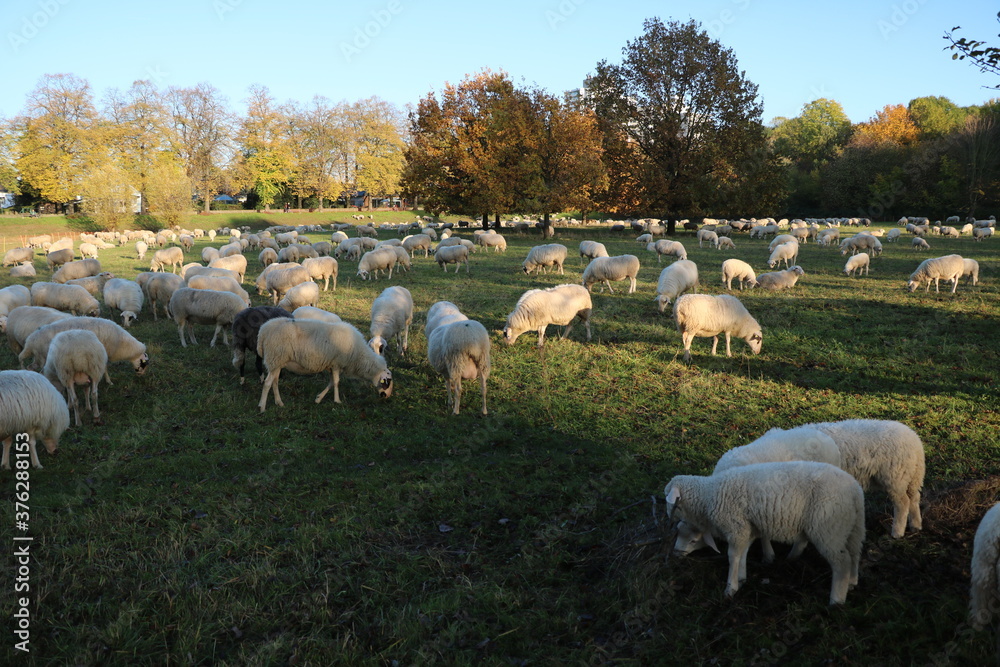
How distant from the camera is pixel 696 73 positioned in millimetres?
41719

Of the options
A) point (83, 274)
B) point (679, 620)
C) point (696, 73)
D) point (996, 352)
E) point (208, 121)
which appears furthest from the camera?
point (208, 121)

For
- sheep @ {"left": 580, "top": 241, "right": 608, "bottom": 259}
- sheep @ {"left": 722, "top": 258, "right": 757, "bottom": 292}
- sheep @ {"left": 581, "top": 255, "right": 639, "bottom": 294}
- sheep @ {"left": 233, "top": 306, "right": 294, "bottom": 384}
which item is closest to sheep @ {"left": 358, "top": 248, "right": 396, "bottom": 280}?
sheep @ {"left": 580, "top": 241, "right": 608, "bottom": 259}

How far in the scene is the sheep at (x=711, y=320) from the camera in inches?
441

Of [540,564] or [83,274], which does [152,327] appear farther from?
[540,564]

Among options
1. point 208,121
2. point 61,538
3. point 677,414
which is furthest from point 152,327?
point 208,121

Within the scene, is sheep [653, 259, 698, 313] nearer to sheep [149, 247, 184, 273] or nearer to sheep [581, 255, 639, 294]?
sheep [581, 255, 639, 294]

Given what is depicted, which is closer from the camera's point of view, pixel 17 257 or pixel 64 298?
pixel 64 298

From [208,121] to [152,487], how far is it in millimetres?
75217

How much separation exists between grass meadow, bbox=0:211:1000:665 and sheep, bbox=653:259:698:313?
349cm

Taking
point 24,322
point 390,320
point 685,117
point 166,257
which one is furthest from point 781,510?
point 685,117

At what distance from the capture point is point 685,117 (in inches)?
1681

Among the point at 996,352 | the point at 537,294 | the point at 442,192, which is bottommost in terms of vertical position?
the point at 996,352

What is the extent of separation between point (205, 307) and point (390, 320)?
14.4 feet

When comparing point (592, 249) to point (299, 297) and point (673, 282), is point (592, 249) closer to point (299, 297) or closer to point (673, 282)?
point (673, 282)
